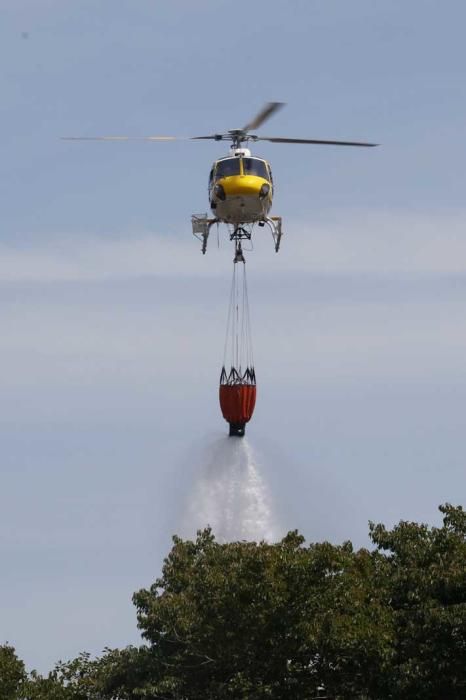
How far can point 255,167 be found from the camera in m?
82.4

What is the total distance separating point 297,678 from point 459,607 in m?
7.50

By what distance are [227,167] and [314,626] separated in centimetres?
2237

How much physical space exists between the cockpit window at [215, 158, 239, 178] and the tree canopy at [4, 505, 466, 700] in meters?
15.9

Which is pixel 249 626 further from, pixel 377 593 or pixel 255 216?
pixel 255 216

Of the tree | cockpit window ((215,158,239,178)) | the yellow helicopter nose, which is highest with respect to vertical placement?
cockpit window ((215,158,239,178))

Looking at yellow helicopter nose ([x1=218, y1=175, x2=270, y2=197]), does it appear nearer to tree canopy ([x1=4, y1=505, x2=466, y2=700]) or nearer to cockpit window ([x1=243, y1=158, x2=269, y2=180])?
cockpit window ([x1=243, y1=158, x2=269, y2=180])

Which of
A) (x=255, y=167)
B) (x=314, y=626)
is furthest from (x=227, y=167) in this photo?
(x=314, y=626)

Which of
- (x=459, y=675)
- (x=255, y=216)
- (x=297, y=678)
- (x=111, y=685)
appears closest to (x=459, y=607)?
(x=459, y=675)

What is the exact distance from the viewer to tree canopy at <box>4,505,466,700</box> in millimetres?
68125

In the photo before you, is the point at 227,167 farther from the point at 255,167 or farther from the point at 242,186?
the point at 242,186

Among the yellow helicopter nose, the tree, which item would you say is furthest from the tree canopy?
the yellow helicopter nose

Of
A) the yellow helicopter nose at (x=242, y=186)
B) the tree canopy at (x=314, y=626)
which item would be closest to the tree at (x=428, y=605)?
the tree canopy at (x=314, y=626)

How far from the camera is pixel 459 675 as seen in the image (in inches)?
2633

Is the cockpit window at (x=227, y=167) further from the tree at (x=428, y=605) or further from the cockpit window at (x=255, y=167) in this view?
the tree at (x=428, y=605)
